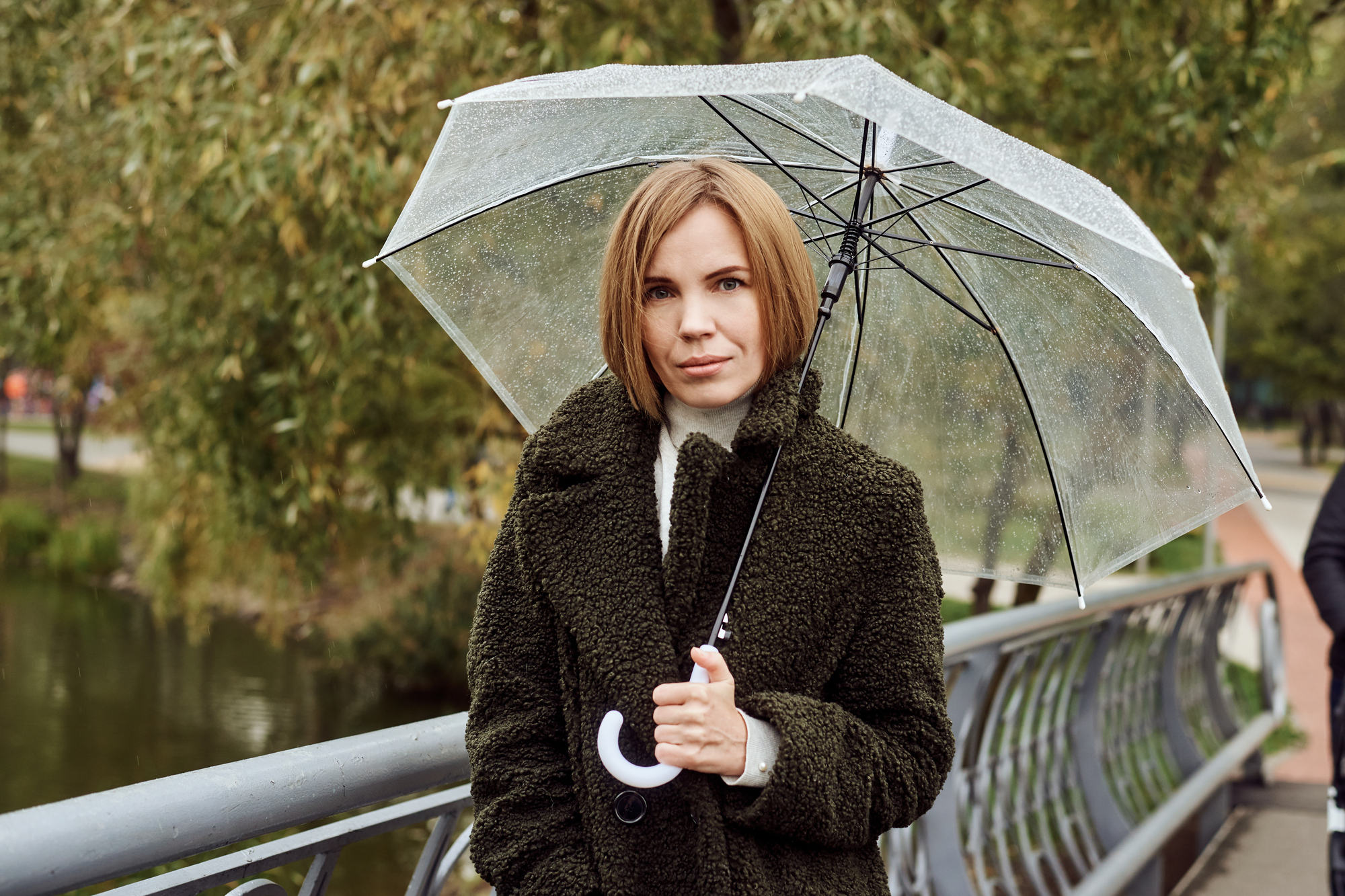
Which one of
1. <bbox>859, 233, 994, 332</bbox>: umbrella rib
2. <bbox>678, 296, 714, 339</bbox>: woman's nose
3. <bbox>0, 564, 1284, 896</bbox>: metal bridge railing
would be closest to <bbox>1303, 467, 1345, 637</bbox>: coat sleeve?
<bbox>0, 564, 1284, 896</bbox>: metal bridge railing

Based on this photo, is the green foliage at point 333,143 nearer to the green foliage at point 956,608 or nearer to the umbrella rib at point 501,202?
the umbrella rib at point 501,202

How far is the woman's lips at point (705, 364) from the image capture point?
1.65 metres

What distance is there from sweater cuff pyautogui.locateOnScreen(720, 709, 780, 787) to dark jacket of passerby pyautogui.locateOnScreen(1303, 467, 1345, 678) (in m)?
2.72

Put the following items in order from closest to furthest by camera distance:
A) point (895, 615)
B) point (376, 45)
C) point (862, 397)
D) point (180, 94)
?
point (895, 615)
point (862, 397)
point (180, 94)
point (376, 45)

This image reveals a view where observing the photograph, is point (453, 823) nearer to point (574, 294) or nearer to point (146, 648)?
point (574, 294)

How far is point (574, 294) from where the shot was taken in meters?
2.41

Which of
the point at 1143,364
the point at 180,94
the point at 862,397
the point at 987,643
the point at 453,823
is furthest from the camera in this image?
the point at 180,94

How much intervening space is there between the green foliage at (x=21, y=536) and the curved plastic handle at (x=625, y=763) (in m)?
23.0

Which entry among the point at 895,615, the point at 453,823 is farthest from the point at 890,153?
the point at 453,823

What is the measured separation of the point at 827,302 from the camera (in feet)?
6.30

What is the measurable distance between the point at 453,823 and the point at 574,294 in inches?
39.7

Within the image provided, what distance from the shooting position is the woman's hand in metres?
1.45

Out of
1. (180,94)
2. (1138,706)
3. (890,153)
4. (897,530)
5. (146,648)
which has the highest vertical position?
(180,94)

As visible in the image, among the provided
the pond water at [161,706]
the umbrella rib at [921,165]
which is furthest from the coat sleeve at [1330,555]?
the pond water at [161,706]
